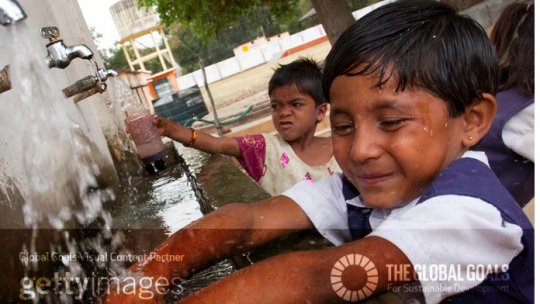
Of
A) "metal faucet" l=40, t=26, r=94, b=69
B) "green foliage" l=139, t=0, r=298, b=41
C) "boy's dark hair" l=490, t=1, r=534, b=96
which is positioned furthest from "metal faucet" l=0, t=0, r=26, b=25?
"green foliage" l=139, t=0, r=298, b=41

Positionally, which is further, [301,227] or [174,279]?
[301,227]

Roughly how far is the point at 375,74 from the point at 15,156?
1686 mm

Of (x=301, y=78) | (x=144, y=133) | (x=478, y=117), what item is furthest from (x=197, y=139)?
(x=478, y=117)

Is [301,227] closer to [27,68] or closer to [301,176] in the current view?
[301,176]

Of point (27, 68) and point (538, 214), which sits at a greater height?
point (27, 68)

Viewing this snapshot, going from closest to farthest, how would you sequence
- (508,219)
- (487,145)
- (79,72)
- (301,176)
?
(508,219), (487,145), (301,176), (79,72)

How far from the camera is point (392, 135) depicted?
1162 millimetres

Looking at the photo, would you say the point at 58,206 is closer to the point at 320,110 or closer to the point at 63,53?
the point at 63,53

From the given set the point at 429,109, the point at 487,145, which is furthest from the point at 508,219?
the point at 487,145

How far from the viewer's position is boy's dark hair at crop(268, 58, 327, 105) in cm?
271

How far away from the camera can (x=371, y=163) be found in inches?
47.1

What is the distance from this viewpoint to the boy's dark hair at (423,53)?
117 centimetres

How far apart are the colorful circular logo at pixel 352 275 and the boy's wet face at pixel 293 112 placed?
173 cm

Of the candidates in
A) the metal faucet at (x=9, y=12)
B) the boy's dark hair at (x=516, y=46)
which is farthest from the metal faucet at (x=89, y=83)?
the boy's dark hair at (x=516, y=46)
